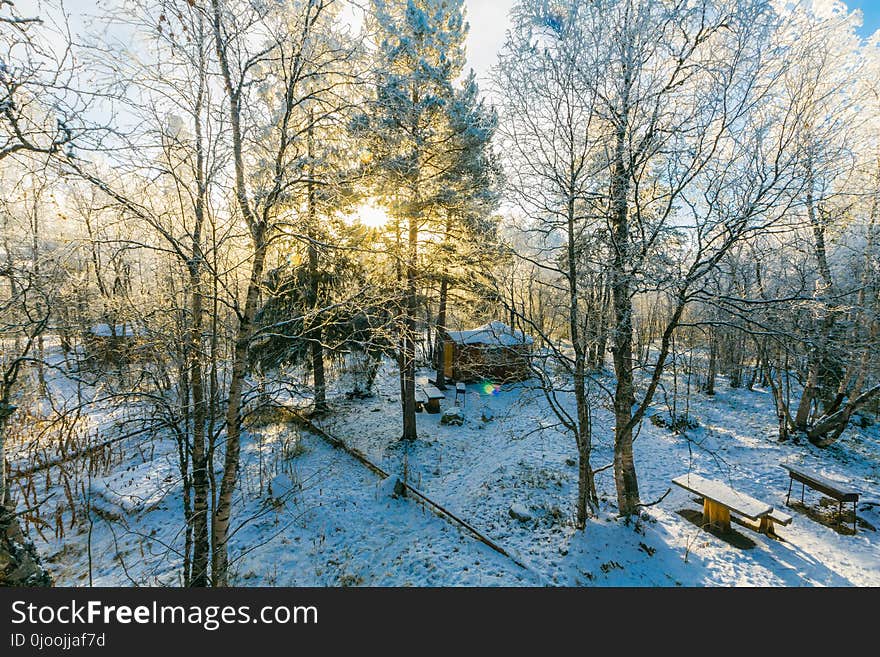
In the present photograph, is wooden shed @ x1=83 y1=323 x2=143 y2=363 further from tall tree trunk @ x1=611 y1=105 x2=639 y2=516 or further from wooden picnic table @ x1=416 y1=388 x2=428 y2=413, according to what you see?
wooden picnic table @ x1=416 y1=388 x2=428 y2=413

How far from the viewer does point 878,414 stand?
478 inches

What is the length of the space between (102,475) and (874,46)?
21.7 meters

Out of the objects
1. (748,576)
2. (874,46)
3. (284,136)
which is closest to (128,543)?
(284,136)

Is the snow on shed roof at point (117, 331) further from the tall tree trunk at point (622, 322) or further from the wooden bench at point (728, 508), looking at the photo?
the wooden bench at point (728, 508)

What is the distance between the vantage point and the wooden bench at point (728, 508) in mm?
5930

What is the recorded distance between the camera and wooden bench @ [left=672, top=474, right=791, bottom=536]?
5.93 metres

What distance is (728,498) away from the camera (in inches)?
249

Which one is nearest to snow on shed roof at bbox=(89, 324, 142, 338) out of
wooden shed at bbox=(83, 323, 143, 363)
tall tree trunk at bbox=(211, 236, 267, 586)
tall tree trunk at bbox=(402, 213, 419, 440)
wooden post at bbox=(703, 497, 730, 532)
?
wooden shed at bbox=(83, 323, 143, 363)

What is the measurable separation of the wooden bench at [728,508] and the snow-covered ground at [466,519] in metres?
0.27

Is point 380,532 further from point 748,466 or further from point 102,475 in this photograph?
point 748,466

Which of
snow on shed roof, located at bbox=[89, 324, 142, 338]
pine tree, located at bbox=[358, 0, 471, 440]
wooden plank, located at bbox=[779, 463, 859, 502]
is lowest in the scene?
wooden plank, located at bbox=[779, 463, 859, 502]

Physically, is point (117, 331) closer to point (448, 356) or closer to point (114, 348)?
point (448, 356)

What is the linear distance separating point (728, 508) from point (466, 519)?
4607mm

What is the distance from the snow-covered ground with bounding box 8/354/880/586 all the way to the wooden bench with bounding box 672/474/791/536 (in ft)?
0.90
